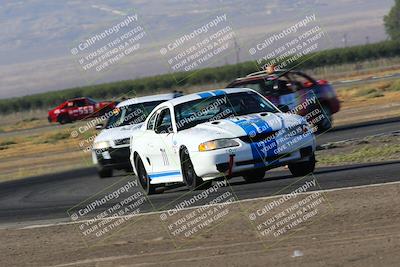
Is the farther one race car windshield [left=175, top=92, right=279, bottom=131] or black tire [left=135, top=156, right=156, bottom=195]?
black tire [left=135, top=156, right=156, bottom=195]

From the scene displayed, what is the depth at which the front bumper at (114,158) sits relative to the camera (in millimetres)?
19844

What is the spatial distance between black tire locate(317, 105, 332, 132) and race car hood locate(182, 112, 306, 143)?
968 centimetres

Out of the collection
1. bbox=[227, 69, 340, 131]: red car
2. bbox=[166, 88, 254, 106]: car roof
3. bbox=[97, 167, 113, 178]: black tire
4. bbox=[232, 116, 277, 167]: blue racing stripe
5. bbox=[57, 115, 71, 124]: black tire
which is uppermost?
bbox=[166, 88, 254, 106]: car roof

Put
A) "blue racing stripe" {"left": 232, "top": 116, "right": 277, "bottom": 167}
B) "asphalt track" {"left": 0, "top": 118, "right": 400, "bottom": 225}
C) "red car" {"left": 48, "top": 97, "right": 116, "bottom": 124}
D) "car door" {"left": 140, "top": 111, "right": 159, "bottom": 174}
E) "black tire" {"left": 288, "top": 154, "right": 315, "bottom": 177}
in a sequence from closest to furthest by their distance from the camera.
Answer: "blue racing stripe" {"left": 232, "top": 116, "right": 277, "bottom": 167} → "asphalt track" {"left": 0, "top": 118, "right": 400, "bottom": 225} → "black tire" {"left": 288, "top": 154, "right": 315, "bottom": 177} → "car door" {"left": 140, "top": 111, "right": 159, "bottom": 174} → "red car" {"left": 48, "top": 97, "right": 116, "bottom": 124}

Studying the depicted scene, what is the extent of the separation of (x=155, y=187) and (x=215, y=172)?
8.27 ft

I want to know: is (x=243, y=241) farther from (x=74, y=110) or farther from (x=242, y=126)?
(x=74, y=110)

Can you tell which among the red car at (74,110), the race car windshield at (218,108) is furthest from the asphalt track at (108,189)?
the red car at (74,110)

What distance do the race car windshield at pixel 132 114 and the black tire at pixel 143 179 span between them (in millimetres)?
3864

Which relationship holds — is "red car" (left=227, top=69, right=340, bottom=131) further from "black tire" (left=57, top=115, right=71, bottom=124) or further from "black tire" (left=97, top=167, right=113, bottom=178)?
"black tire" (left=57, top=115, right=71, bottom=124)

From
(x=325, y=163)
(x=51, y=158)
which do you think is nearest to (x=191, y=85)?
(x=51, y=158)

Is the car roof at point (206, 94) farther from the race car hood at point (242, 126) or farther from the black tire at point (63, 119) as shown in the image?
the black tire at point (63, 119)

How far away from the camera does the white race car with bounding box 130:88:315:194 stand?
13555 millimetres

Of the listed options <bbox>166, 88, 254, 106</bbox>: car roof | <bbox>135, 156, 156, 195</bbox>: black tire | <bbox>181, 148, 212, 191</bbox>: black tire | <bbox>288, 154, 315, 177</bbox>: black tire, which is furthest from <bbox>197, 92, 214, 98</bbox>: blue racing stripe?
<bbox>135, 156, 156, 195</bbox>: black tire

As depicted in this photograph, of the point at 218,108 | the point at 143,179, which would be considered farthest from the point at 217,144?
the point at 143,179
